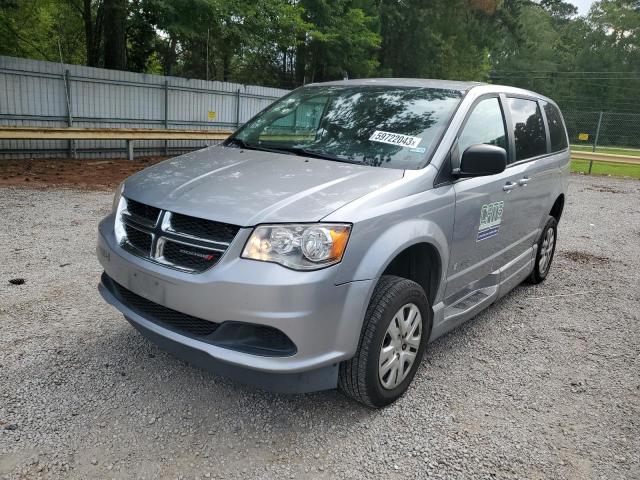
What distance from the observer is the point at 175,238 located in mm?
2625

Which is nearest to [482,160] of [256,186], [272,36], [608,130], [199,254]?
[256,186]

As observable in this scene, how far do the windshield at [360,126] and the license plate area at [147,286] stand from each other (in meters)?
1.31

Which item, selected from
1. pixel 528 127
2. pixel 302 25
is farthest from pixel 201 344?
pixel 302 25

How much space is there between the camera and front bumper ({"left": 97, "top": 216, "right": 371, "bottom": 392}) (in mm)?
2369

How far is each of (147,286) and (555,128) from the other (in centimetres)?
428

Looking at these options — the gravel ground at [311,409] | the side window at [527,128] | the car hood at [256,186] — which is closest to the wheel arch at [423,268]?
the car hood at [256,186]

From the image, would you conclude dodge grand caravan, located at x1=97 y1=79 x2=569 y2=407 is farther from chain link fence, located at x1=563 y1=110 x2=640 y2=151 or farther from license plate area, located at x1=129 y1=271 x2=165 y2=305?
chain link fence, located at x1=563 y1=110 x2=640 y2=151

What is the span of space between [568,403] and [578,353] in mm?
813

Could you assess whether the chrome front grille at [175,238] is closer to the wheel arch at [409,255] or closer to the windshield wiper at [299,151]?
the wheel arch at [409,255]

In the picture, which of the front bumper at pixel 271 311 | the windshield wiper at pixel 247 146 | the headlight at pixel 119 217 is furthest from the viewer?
the windshield wiper at pixel 247 146

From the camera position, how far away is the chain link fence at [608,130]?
2692 centimetres

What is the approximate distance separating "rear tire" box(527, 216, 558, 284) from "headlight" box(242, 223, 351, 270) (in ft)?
10.5

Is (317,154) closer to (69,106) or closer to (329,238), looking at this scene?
(329,238)

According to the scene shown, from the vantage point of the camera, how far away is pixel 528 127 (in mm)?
4496
